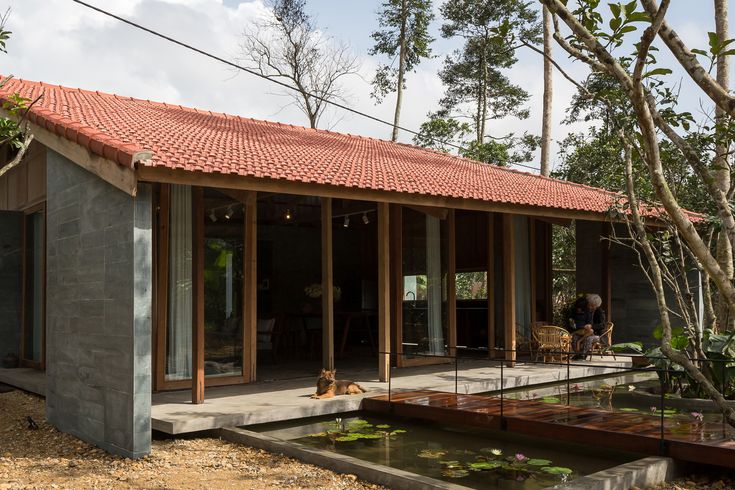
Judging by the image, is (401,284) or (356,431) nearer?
(356,431)

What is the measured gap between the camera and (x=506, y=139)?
30.4 meters

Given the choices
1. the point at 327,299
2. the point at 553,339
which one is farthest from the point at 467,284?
the point at 327,299

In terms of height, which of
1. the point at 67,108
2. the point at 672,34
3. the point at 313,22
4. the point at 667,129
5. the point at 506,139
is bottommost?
the point at 667,129

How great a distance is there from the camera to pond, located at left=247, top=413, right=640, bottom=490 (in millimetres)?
5645

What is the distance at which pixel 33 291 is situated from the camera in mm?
11031

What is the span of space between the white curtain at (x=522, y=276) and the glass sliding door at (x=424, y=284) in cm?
169

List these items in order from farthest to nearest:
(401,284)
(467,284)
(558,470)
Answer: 1. (467,284)
2. (401,284)
3. (558,470)

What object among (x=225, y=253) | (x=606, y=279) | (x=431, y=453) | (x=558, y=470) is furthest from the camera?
(x=606, y=279)

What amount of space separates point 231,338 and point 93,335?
210cm

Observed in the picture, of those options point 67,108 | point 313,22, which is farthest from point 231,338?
point 313,22

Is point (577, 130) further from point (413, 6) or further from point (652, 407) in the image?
point (652, 407)

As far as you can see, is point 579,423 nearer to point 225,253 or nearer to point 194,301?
point 194,301

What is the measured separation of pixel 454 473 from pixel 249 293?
4.03 m

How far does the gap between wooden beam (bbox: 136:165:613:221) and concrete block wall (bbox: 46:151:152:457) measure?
0.29 m
